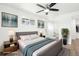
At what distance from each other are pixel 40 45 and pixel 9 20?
0.85 meters

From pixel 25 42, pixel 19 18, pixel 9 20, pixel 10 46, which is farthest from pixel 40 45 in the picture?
pixel 9 20

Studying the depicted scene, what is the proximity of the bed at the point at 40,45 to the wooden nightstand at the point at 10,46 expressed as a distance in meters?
0.09

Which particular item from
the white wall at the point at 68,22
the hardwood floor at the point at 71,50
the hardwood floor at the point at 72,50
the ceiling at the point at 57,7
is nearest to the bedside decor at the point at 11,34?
the hardwood floor at the point at 71,50

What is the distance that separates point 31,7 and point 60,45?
1.13m

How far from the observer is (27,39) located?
1837 millimetres

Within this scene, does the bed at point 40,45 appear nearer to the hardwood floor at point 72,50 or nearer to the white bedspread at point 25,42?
the white bedspread at point 25,42

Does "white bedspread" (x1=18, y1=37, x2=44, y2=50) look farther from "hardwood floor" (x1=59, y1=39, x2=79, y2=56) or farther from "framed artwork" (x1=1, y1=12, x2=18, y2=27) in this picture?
"hardwood floor" (x1=59, y1=39, x2=79, y2=56)


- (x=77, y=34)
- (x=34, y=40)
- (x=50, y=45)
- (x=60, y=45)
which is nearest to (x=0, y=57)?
(x=34, y=40)

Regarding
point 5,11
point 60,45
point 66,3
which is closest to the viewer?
point 5,11

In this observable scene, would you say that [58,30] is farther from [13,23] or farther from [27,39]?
[13,23]

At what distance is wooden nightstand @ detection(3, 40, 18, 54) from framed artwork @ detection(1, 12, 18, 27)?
0.36 m

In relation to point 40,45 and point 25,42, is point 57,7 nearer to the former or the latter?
point 40,45

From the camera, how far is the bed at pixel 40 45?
1.64 m

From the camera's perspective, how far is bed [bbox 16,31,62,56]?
5.39 feet
